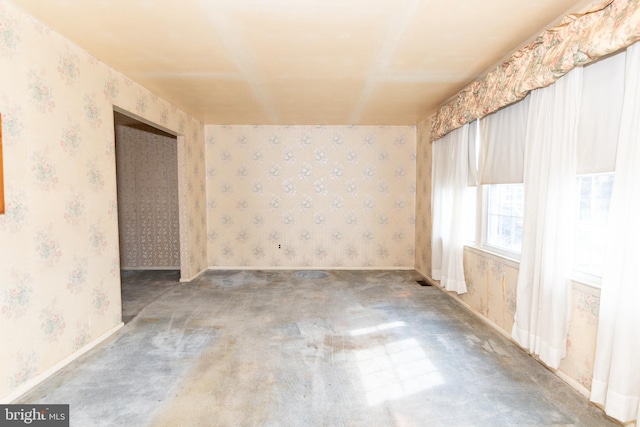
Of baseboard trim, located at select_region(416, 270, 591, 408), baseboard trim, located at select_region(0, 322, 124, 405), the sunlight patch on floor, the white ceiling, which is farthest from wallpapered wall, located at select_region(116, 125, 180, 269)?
baseboard trim, located at select_region(416, 270, 591, 408)

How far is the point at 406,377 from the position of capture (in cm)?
220

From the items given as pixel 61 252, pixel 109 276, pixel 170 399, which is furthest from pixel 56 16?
pixel 170 399

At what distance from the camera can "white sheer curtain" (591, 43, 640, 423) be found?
5.09 ft

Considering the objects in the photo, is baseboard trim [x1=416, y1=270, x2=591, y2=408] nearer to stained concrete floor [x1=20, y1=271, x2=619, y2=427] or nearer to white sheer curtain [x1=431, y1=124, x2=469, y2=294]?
stained concrete floor [x1=20, y1=271, x2=619, y2=427]

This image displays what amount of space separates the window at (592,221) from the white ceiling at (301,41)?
1.09 m

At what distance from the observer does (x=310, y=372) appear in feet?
7.42

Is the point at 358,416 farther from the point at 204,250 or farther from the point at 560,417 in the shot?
the point at 204,250

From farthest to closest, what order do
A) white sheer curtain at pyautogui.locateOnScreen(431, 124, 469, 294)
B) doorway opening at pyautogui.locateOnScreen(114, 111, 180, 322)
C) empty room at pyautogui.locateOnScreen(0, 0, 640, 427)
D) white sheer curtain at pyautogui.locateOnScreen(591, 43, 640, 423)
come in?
doorway opening at pyautogui.locateOnScreen(114, 111, 180, 322)
white sheer curtain at pyautogui.locateOnScreen(431, 124, 469, 294)
empty room at pyautogui.locateOnScreen(0, 0, 640, 427)
white sheer curtain at pyautogui.locateOnScreen(591, 43, 640, 423)

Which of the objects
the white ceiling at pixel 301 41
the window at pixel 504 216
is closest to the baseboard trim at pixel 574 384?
the window at pixel 504 216

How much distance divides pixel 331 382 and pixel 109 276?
2230 millimetres

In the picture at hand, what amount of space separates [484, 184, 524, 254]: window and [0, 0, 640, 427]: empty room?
2cm

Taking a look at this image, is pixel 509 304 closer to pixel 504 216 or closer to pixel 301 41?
Answer: pixel 504 216

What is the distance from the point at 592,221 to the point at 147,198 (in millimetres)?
5785

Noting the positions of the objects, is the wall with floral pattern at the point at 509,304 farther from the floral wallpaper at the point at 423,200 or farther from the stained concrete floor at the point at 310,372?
the floral wallpaper at the point at 423,200
